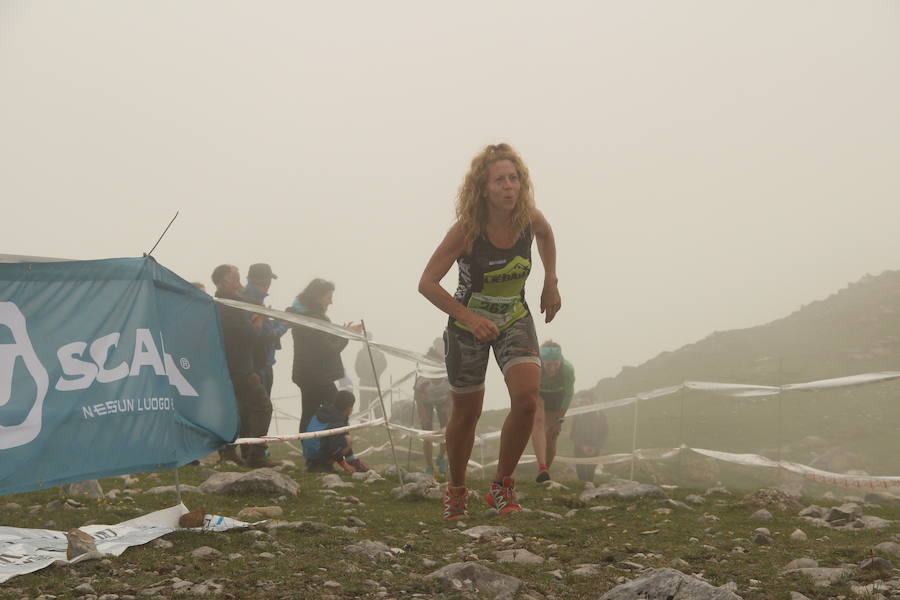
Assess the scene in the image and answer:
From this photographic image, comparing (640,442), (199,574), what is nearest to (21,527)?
(199,574)

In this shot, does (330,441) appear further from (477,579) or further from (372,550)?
(477,579)

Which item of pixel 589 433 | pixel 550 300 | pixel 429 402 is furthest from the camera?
pixel 589 433

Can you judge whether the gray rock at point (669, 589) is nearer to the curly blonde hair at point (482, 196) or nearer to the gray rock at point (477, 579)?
the gray rock at point (477, 579)

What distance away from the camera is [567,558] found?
567 cm

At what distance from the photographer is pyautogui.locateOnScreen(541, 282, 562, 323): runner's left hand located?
7.04 m

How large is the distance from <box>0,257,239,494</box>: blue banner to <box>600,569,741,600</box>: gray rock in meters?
3.52

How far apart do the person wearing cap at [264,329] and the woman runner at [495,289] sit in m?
4.76

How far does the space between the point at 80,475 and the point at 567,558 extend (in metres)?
3.08

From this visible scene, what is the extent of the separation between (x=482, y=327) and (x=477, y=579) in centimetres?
195

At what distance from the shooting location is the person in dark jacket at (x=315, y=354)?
11328 millimetres

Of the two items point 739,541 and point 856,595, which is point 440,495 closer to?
point 739,541

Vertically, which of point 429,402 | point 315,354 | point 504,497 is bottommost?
point 504,497

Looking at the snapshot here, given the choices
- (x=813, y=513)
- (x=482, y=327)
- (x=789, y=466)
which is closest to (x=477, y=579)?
(x=482, y=327)

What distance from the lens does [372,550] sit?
222 inches
